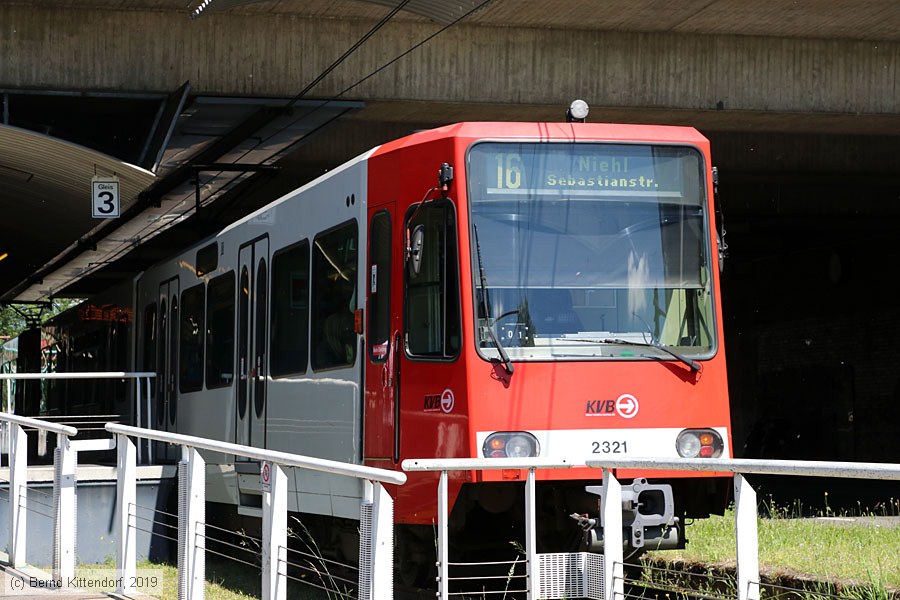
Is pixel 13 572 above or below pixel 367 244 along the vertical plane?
below

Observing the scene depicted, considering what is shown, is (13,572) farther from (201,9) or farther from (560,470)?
(201,9)

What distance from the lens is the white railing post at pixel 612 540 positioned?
6.74 meters

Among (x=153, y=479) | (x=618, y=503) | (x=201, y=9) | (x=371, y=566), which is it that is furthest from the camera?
(x=201, y=9)

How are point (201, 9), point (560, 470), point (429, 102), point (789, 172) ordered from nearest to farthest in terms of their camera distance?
point (560, 470) < point (201, 9) < point (429, 102) < point (789, 172)

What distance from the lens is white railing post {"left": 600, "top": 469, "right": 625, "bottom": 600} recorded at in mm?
6742

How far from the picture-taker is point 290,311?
11.3 m

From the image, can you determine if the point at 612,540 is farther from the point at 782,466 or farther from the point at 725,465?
the point at 782,466

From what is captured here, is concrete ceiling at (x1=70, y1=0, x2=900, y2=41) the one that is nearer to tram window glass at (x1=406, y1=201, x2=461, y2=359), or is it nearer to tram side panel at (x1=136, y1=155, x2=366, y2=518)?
tram side panel at (x1=136, y1=155, x2=366, y2=518)

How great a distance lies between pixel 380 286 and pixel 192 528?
2.35 meters

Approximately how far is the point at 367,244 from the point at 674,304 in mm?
2242

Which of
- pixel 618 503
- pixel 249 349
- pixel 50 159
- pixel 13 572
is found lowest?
pixel 13 572

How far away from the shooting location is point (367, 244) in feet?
32.2

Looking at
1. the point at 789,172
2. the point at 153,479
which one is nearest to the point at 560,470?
the point at 153,479

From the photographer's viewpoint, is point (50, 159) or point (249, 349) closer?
point (249, 349)
